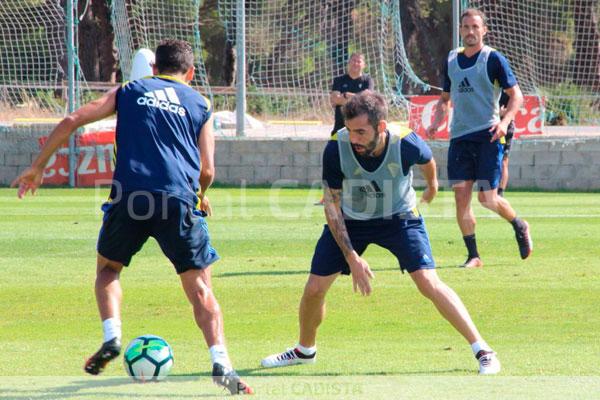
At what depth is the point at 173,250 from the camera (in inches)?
238

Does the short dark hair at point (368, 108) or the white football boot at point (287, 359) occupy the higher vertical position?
the short dark hair at point (368, 108)

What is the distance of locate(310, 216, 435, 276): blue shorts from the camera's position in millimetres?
6562

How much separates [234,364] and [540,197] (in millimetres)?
13156

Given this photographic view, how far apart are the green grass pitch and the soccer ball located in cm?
12

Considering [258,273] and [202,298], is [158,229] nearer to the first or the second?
[202,298]

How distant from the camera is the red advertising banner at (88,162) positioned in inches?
817

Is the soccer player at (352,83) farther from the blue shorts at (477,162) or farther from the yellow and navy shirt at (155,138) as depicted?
the yellow and navy shirt at (155,138)

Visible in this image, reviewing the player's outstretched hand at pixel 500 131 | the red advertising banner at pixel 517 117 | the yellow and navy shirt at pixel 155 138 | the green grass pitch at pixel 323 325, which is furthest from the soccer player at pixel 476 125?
the red advertising banner at pixel 517 117

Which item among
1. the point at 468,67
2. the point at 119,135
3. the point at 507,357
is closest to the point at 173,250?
the point at 119,135

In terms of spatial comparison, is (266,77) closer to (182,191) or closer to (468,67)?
(468,67)

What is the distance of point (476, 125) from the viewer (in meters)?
10.6

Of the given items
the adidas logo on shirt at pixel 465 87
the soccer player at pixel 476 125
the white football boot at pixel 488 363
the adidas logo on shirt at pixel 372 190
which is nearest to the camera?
the white football boot at pixel 488 363

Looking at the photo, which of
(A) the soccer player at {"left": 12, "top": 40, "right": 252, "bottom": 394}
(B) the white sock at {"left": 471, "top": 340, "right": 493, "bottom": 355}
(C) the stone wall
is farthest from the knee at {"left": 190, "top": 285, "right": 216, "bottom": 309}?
(C) the stone wall

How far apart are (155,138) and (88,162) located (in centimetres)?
1530
